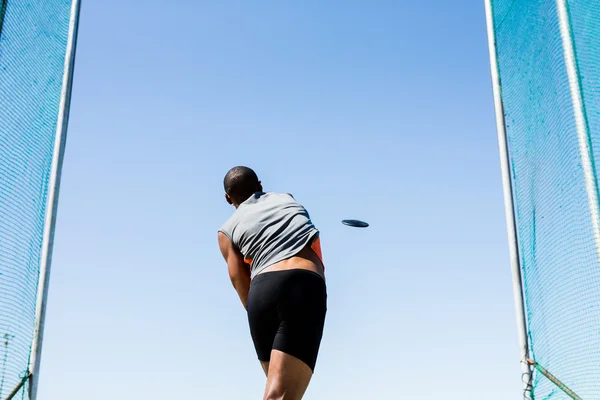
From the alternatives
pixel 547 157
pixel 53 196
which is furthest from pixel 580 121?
pixel 53 196

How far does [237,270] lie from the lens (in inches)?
131

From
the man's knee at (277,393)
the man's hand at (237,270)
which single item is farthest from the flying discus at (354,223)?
the man's knee at (277,393)

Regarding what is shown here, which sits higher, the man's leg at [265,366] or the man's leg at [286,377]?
the man's leg at [265,366]

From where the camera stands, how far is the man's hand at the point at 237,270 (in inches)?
131

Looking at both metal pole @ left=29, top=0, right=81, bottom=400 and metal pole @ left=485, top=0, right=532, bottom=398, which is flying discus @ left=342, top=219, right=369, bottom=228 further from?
metal pole @ left=29, top=0, right=81, bottom=400

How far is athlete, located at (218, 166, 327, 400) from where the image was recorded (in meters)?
2.91

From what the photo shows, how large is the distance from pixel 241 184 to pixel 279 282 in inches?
28.0

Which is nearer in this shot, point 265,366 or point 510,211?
point 265,366

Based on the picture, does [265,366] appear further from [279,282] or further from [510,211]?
[510,211]

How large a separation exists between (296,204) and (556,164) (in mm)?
2415

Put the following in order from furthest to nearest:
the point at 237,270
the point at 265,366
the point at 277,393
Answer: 1. the point at 237,270
2. the point at 265,366
3. the point at 277,393

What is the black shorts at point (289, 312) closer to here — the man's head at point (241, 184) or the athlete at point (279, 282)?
the athlete at point (279, 282)

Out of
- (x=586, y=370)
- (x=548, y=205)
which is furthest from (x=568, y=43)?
(x=586, y=370)

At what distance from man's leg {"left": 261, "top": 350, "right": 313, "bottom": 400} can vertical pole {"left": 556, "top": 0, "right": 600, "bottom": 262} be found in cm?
236
